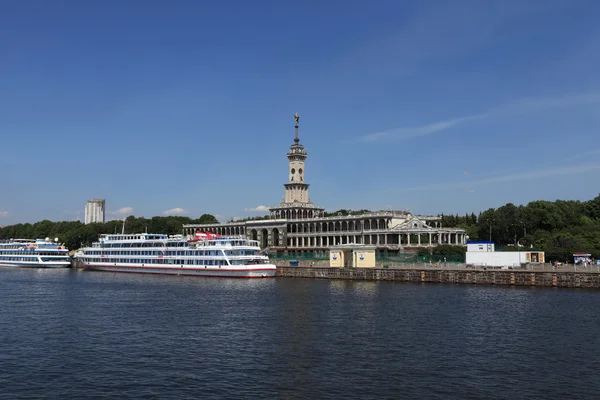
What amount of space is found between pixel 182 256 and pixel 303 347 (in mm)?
87012

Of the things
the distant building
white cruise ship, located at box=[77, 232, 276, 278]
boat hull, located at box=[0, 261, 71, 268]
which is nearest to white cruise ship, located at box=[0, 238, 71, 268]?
boat hull, located at box=[0, 261, 71, 268]

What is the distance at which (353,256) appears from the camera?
125m

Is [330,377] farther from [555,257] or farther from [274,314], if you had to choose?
[555,257]

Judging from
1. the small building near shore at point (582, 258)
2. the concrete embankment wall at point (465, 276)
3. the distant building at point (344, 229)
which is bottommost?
the concrete embankment wall at point (465, 276)

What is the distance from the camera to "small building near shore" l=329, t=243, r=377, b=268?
122312 millimetres

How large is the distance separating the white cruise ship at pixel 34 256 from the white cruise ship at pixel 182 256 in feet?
37.3

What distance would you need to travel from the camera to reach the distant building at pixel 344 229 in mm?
163250

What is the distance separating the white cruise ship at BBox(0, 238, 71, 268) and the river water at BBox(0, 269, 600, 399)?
90.0 meters

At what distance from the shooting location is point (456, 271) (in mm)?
103312

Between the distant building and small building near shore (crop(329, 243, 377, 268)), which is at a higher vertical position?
the distant building

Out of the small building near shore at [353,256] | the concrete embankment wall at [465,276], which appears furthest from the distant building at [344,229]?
the concrete embankment wall at [465,276]

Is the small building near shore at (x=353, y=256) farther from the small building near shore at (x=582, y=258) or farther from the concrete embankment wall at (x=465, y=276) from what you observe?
the small building near shore at (x=582, y=258)

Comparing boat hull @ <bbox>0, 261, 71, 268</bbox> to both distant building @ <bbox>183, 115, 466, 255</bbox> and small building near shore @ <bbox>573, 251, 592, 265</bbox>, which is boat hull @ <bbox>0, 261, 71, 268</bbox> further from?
small building near shore @ <bbox>573, 251, 592, 265</bbox>

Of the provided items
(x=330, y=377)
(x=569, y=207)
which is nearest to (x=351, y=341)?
(x=330, y=377)
